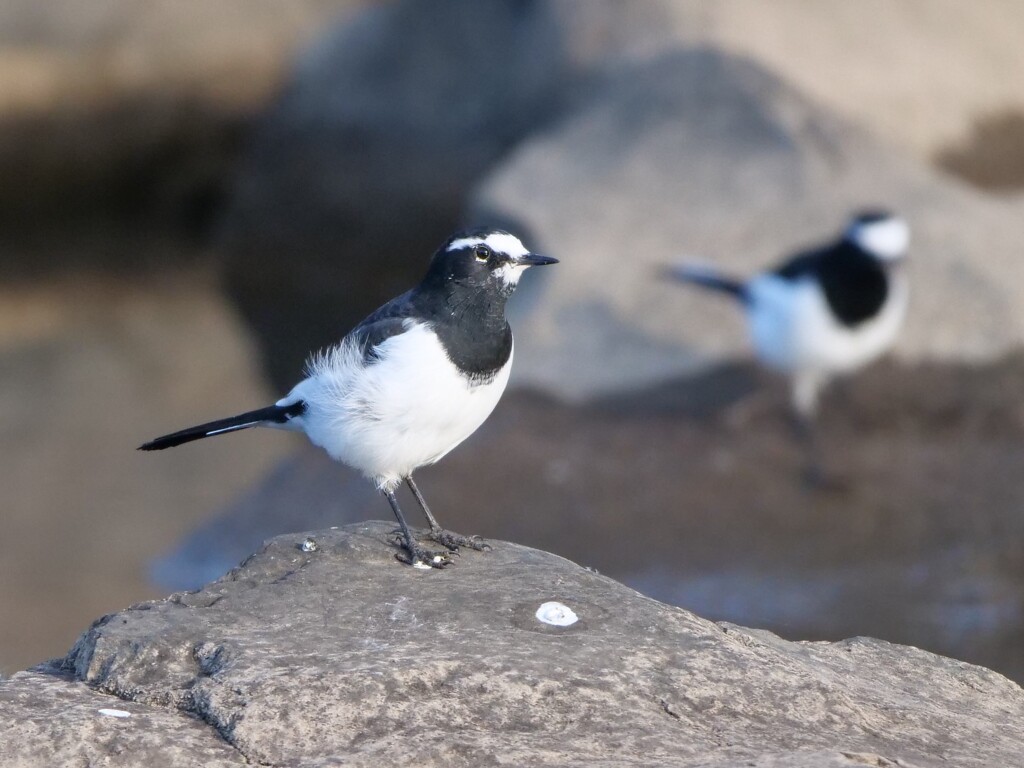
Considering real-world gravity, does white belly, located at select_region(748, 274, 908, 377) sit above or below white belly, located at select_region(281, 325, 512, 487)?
above

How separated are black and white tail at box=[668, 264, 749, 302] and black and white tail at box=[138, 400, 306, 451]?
504 centimetres

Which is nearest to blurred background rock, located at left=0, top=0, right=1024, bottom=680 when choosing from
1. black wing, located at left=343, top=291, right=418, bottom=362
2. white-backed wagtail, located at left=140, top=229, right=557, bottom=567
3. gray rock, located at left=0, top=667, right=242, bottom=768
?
white-backed wagtail, located at left=140, top=229, right=557, bottom=567

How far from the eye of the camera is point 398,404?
4.61m

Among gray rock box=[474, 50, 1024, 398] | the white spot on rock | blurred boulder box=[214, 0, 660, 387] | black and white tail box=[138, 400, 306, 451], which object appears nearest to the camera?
the white spot on rock

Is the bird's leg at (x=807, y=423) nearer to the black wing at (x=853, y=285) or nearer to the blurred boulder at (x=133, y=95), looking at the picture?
Result: the black wing at (x=853, y=285)

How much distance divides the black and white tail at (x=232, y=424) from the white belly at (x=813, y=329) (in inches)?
180

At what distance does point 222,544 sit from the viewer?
374 inches

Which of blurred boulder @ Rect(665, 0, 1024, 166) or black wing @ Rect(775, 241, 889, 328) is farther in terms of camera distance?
A: blurred boulder @ Rect(665, 0, 1024, 166)

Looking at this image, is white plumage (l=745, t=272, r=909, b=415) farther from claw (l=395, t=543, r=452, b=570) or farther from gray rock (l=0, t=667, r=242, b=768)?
gray rock (l=0, t=667, r=242, b=768)

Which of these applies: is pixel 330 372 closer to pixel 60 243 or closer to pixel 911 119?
pixel 911 119

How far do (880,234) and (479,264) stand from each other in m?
4.69

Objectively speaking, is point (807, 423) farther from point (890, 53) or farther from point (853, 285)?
point (890, 53)

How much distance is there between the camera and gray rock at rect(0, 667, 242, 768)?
3.31 metres

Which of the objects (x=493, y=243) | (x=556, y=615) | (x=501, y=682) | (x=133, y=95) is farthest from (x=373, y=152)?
(x=501, y=682)
